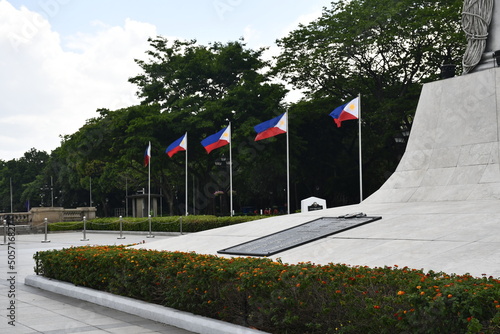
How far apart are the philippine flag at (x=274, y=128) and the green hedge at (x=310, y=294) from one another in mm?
15027

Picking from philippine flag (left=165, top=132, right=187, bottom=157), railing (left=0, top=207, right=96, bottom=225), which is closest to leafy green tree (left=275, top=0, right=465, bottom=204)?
philippine flag (left=165, top=132, right=187, bottom=157)

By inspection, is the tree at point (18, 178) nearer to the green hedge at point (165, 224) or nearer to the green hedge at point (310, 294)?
the green hedge at point (165, 224)

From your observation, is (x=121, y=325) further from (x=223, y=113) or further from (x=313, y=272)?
(x=223, y=113)

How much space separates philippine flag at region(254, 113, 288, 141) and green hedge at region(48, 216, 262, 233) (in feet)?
12.4

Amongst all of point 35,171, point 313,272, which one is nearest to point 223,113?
point 313,272

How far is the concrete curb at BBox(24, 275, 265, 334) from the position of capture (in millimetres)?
6637

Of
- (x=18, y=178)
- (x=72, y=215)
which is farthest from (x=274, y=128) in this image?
(x=18, y=178)

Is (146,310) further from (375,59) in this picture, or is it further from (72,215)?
(72,215)

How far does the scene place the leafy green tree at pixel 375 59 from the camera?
103 ft

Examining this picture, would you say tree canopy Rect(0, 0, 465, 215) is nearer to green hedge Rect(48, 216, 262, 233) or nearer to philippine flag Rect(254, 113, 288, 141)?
green hedge Rect(48, 216, 262, 233)

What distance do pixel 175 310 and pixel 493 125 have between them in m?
9.17

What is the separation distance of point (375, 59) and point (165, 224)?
1575 centimetres

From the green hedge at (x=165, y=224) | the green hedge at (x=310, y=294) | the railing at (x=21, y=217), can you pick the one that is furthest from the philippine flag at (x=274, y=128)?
the railing at (x=21, y=217)

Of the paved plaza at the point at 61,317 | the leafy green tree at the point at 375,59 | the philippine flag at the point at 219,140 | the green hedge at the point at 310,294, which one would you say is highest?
the leafy green tree at the point at 375,59
